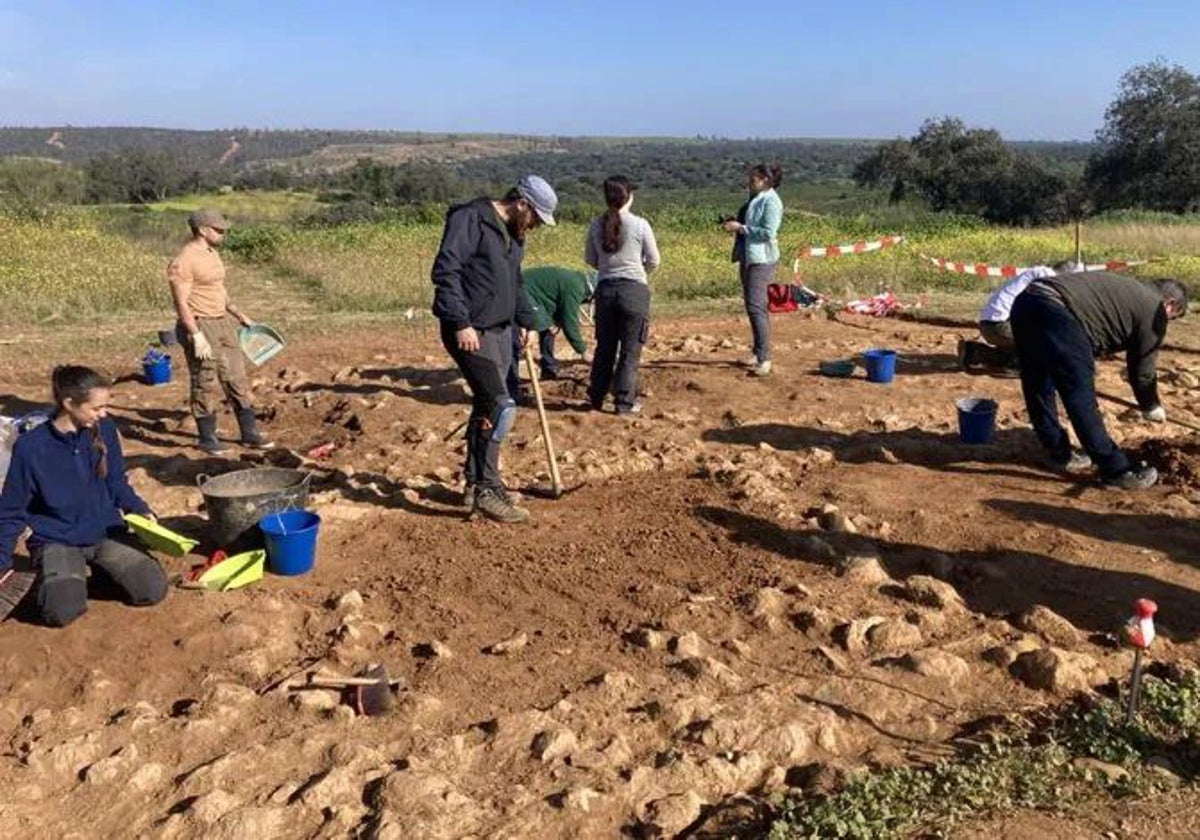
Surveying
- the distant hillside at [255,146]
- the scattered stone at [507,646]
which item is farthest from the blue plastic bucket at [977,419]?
the distant hillside at [255,146]

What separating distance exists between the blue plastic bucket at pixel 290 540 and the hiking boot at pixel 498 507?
0.89 meters

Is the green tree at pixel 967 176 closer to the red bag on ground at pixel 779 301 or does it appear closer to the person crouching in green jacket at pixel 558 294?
the red bag on ground at pixel 779 301

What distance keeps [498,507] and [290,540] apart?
1113 millimetres

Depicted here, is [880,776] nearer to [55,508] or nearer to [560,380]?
[55,508]

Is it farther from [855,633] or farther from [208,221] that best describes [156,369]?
[855,633]

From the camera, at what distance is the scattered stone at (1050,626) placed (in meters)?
4.17

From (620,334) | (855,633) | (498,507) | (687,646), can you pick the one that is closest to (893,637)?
(855,633)

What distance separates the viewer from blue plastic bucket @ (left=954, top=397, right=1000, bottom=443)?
21.7 ft

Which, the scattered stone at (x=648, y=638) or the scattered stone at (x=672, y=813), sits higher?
the scattered stone at (x=648, y=638)

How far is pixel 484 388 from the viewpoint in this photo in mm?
5230

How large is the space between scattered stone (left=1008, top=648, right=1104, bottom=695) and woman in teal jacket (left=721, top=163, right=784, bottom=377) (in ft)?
15.5

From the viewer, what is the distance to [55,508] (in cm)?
434

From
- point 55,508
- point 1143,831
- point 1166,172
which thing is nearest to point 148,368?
point 55,508

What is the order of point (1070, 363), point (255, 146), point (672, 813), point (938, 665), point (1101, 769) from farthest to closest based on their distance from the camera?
point (255, 146) < point (1070, 363) < point (938, 665) < point (1101, 769) < point (672, 813)
